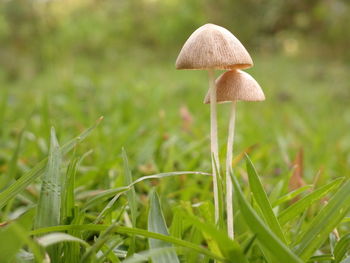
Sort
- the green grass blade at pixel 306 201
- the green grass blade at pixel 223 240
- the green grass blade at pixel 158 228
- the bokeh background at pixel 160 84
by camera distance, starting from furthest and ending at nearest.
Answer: the bokeh background at pixel 160 84
the green grass blade at pixel 306 201
the green grass blade at pixel 158 228
the green grass blade at pixel 223 240

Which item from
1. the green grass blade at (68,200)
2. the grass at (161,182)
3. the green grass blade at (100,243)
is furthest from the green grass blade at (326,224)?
→ the green grass blade at (68,200)

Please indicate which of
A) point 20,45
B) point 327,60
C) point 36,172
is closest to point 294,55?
point 327,60

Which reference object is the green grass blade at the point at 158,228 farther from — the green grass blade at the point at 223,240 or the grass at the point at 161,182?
the green grass blade at the point at 223,240

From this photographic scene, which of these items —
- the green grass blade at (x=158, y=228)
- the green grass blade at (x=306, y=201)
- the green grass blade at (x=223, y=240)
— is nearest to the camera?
the green grass blade at (x=223, y=240)

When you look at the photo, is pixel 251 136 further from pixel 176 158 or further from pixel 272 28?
pixel 272 28

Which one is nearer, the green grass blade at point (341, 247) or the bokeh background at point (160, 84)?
the green grass blade at point (341, 247)

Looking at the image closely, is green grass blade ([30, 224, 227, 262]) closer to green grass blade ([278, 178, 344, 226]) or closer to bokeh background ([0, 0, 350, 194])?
green grass blade ([278, 178, 344, 226])
